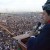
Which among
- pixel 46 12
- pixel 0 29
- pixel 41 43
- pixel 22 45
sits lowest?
pixel 0 29

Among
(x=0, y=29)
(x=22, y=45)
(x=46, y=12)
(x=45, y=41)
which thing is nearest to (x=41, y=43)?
(x=45, y=41)

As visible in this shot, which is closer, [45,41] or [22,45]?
[45,41]

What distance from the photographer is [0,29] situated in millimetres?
8930

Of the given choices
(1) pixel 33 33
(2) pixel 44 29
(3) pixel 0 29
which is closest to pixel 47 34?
(2) pixel 44 29

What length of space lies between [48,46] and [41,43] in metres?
0.03

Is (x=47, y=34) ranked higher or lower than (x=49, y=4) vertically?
lower

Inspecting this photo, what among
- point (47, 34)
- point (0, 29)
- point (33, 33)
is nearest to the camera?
point (47, 34)

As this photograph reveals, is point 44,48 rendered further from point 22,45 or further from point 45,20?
point 22,45

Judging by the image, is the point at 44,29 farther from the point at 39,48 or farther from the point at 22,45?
the point at 22,45

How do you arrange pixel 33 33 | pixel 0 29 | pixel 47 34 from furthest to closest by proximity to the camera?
pixel 0 29 < pixel 33 33 < pixel 47 34

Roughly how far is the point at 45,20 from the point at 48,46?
0.10m

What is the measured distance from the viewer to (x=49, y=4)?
0.79 m

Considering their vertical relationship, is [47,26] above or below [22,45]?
above

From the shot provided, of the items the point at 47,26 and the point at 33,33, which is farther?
the point at 33,33
